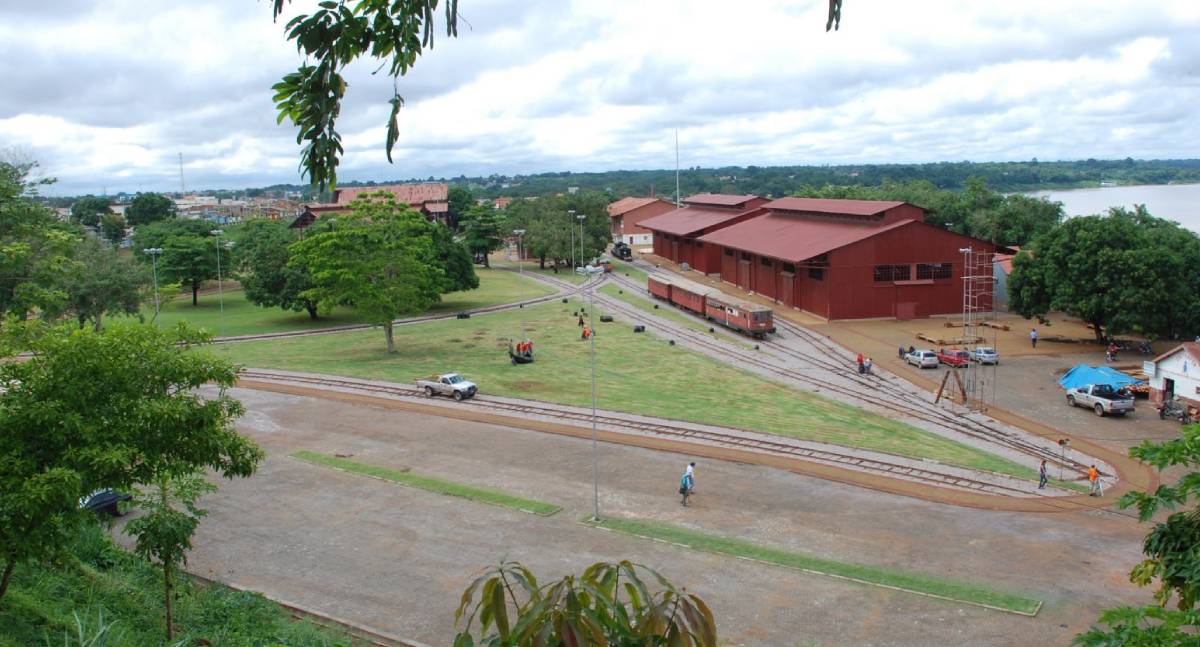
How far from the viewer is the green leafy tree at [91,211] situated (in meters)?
140

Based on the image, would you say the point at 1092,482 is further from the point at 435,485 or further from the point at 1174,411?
the point at 435,485

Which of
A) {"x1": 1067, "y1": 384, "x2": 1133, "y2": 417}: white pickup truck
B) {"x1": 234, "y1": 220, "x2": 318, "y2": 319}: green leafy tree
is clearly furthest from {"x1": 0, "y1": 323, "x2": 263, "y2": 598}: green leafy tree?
{"x1": 234, "y1": 220, "x2": 318, "y2": 319}: green leafy tree

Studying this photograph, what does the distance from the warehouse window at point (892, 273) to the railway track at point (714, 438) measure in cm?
3248

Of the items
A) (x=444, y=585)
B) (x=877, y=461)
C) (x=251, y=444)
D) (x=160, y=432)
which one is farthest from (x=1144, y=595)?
(x=160, y=432)

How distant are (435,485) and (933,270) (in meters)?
46.9

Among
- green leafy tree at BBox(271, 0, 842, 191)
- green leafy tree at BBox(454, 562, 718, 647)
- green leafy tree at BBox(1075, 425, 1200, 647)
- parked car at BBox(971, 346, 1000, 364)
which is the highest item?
green leafy tree at BBox(271, 0, 842, 191)

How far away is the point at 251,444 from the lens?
1616cm

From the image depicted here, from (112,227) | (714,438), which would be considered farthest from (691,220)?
(112,227)

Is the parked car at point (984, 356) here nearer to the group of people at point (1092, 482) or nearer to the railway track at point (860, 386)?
the railway track at point (860, 386)

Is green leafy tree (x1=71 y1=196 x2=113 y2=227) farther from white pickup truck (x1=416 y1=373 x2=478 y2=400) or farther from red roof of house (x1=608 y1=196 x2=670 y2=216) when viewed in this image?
white pickup truck (x1=416 y1=373 x2=478 y2=400)

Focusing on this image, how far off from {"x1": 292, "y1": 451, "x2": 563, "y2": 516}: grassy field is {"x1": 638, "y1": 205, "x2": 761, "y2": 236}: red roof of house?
218ft

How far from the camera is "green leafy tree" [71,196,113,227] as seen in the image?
140125 mm

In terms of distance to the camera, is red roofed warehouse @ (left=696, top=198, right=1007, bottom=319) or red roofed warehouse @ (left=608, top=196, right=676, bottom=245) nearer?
red roofed warehouse @ (left=696, top=198, right=1007, bottom=319)

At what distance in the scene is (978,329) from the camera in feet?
193
